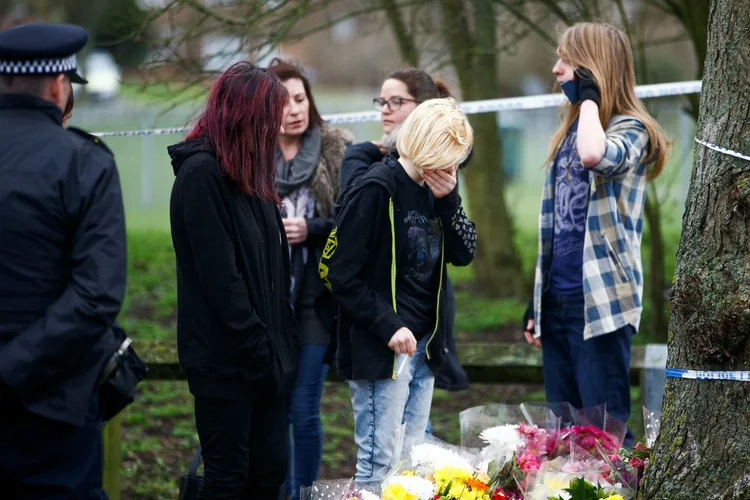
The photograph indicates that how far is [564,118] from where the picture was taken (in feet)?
13.3

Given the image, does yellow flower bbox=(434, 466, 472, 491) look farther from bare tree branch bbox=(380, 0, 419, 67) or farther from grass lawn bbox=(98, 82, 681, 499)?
bare tree branch bbox=(380, 0, 419, 67)

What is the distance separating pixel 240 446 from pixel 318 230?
3.64ft

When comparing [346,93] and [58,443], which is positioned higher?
[346,93]

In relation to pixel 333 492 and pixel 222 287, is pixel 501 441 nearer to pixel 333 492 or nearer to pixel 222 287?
pixel 333 492

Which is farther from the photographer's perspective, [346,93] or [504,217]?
[346,93]

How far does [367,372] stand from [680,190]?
12.0 m

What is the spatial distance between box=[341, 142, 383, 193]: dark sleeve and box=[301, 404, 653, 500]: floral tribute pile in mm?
1035

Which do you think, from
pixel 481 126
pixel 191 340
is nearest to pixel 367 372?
pixel 191 340

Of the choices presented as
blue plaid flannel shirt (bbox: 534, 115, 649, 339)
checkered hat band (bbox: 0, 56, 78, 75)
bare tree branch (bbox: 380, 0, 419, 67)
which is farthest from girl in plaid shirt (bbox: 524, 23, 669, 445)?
bare tree branch (bbox: 380, 0, 419, 67)

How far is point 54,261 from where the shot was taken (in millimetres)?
2750

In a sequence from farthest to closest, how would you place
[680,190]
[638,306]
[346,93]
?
[346,93] → [680,190] → [638,306]

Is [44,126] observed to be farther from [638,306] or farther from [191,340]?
[638,306]

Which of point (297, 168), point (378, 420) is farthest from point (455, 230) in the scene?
point (297, 168)

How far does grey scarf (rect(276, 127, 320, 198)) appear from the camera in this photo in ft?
13.5
